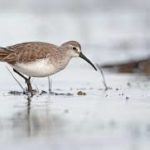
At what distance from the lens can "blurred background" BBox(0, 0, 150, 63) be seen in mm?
18344

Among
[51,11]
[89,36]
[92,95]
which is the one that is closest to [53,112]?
[92,95]

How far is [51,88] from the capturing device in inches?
487

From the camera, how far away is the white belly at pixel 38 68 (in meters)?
11.6

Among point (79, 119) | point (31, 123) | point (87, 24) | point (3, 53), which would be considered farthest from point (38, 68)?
point (87, 24)

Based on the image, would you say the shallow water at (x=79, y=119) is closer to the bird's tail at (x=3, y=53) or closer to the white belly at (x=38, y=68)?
the white belly at (x=38, y=68)

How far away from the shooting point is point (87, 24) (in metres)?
20.7

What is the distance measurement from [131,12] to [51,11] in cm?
246

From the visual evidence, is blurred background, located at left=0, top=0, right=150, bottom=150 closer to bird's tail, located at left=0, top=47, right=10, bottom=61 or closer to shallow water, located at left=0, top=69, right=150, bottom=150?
shallow water, located at left=0, top=69, right=150, bottom=150

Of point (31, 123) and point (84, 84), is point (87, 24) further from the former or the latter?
point (31, 123)

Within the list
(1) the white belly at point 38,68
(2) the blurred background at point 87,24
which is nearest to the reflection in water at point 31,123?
(1) the white belly at point 38,68

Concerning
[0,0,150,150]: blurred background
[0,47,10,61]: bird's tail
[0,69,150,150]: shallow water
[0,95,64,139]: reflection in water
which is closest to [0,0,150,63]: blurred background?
[0,0,150,150]: blurred background

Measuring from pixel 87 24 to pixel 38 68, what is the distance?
920 centimetres

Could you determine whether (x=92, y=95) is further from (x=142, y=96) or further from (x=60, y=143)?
(x=60, y=143)

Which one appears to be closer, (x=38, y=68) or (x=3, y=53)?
(x=38, y=68)
